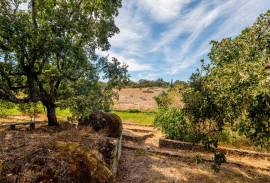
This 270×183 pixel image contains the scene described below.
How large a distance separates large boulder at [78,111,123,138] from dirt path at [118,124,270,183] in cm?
141

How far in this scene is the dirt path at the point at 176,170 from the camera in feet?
35.5

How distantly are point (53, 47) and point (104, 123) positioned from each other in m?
4.53

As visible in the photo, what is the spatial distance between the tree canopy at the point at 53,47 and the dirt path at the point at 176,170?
15.4ft

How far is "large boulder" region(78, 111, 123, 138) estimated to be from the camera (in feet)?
43.0

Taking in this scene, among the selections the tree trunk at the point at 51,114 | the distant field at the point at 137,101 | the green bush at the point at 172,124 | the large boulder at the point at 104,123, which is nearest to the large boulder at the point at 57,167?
the large boulder at the point at 104,123

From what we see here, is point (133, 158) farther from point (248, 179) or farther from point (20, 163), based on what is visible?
point (20, 163)

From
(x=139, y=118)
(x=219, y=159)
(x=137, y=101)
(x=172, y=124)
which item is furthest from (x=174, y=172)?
(x=137, y=101)

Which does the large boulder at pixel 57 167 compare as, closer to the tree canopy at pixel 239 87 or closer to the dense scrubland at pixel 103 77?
the dense scrubland at pixel 103 77

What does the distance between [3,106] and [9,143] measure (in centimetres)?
817

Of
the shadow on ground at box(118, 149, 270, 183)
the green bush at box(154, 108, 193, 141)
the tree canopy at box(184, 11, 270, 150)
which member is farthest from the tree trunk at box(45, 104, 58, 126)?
the tree canopy at box(184, 11, 270, 150)

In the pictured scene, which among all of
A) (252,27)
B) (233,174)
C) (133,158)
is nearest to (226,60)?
(252,27)

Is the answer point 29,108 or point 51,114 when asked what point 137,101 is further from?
point 51,114

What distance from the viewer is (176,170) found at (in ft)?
38.9

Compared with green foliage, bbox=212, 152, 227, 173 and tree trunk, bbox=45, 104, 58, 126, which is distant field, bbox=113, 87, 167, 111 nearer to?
tree trunk, bbox=45, 104, 58, 126
